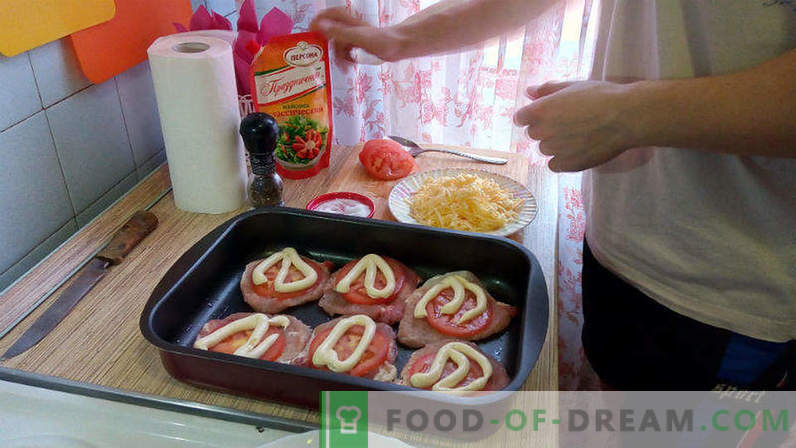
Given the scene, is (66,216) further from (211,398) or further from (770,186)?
(770,186)

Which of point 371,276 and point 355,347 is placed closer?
point 355,347

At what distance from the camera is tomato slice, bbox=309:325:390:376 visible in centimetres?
73

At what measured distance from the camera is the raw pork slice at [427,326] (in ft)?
2.61

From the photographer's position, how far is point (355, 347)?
76 cm

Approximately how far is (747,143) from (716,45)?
0.49 feet

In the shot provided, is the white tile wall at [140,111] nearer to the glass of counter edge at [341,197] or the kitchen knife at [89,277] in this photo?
the kitchen knife at [89,277]

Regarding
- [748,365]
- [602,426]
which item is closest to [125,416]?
[748,365]

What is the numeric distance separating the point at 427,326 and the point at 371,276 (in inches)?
4.5

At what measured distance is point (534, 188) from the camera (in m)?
1.21

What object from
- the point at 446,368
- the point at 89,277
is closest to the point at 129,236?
the point at 89,277

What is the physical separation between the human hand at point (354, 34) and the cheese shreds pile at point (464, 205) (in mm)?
259

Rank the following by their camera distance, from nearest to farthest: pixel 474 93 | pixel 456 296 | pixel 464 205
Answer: pixel 456 296
pixel 464 205
pixel 474 93

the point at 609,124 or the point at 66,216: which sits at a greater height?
the point at 609,124

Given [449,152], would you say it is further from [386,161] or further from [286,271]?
[286,271]
